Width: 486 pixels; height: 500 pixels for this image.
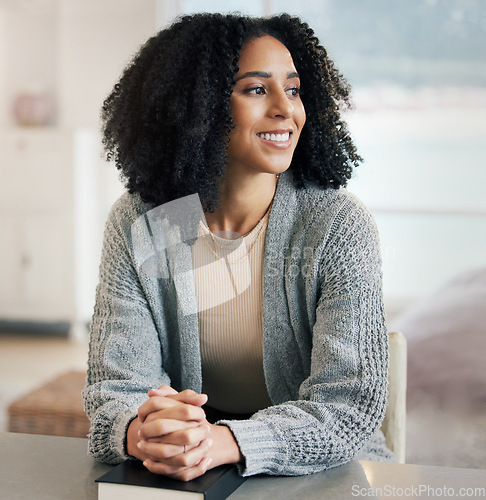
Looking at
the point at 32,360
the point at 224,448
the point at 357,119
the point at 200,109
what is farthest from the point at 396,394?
the point at 357,119

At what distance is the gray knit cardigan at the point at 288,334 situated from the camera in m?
0.86

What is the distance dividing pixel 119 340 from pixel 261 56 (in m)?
0.46

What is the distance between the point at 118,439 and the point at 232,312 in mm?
321

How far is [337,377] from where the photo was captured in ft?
3.08

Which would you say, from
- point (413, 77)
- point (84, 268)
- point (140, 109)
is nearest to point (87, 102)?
point (84, 268)

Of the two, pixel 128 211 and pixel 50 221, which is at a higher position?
pixel 128 211

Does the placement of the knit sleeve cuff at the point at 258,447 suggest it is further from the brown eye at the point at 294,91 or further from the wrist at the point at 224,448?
the brown eye at the point at 294,91

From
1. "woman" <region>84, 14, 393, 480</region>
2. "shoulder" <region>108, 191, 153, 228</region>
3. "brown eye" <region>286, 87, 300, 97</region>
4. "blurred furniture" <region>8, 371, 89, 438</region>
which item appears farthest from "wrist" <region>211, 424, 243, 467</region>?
"blurred furniture" <region>8, 371, 89, 438</region>

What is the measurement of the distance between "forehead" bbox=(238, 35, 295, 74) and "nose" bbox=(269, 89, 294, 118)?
0.13ft

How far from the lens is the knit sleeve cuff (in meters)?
0.77

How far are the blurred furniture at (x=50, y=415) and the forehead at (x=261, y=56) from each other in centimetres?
111

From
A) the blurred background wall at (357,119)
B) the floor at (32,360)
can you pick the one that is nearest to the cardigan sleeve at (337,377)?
the floor at (32,360)

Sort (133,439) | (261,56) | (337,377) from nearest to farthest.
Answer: (133,439) < (337,377) < (261,56)

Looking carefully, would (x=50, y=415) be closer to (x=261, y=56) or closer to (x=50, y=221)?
(x=261, y=56)
